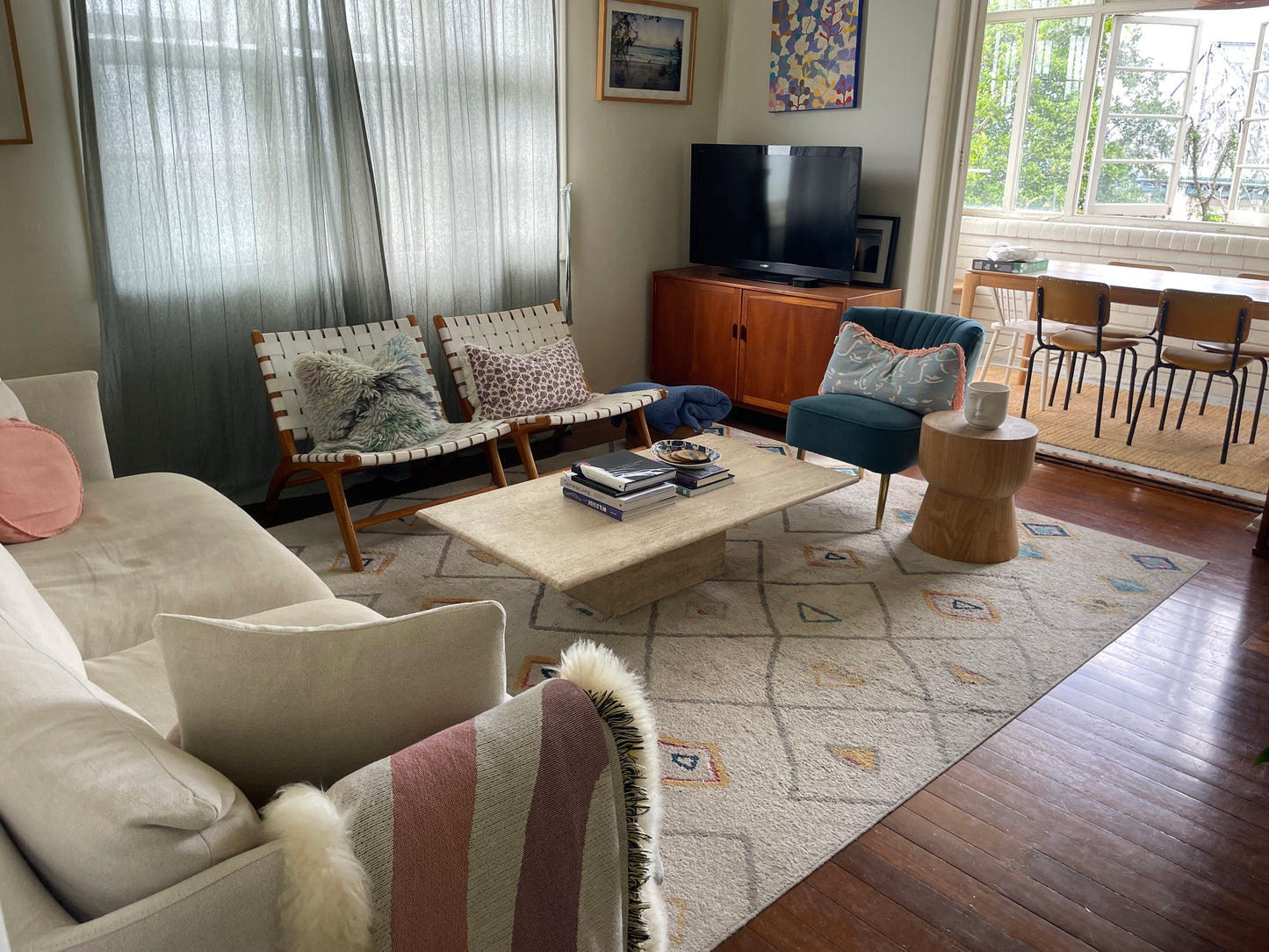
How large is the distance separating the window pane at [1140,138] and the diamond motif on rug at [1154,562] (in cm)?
363

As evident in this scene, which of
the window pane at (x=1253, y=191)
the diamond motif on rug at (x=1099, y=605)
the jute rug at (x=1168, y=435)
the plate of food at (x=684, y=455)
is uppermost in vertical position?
the window pane at (x=1253, y=191)

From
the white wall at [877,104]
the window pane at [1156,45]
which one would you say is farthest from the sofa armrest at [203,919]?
the window pane at [1156,45]

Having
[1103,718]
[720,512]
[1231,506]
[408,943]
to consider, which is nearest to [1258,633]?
[1103,718]

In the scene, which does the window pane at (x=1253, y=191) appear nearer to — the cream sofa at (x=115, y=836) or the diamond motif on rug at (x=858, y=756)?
the diamond motif on rug at (x=858, y=756)

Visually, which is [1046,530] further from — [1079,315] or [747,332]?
[747,332]

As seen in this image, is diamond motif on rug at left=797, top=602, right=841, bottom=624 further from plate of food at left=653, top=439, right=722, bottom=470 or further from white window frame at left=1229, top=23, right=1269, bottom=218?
white window frame at left=1229, top=23, right=1269, bottom=218

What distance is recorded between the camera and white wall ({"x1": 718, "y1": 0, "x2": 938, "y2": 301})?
423cm

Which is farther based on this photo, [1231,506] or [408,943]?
[1231,506]

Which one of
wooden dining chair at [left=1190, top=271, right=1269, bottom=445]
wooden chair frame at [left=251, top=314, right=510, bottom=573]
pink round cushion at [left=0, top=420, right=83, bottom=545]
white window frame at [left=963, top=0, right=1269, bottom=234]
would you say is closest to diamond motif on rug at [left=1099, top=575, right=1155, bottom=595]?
wooden dining chair at [left=1190, top=271, right=1269, bottom=445]

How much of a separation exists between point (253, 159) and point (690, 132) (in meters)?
2.38

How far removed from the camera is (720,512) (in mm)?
2719

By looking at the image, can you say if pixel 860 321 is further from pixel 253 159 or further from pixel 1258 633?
pixel 253 159

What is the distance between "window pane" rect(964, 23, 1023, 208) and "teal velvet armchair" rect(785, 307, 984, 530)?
128 inches

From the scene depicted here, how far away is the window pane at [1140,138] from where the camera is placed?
5.76 metres
